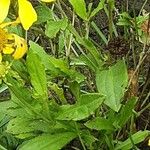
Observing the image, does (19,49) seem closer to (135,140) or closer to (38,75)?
(38,75)

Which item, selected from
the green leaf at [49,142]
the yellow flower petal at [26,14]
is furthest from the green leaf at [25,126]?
the yellow flower petal at [26,14]

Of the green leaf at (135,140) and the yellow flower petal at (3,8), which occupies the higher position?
the yellow flower petal at (3,8)

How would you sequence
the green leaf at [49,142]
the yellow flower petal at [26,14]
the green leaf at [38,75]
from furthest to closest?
the green leaf at [49,142] → the green leaf at [38,75] → the yellow flower petal at [26,14]

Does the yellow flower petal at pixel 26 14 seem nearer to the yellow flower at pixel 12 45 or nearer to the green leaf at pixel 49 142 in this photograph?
the yellow flower at pixel 12 45

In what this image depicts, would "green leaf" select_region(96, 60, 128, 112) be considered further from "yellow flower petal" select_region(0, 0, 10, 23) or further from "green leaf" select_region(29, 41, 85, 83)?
"yellow flower petal" select_region(0, 0, 10, 23)

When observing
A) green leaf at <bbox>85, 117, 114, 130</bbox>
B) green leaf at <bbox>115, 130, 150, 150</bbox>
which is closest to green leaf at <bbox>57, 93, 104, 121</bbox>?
green leaf at <bbox>85, 117, 114, 130</bbox>

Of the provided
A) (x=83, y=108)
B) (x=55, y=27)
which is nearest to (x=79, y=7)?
(x=55, y=27)
